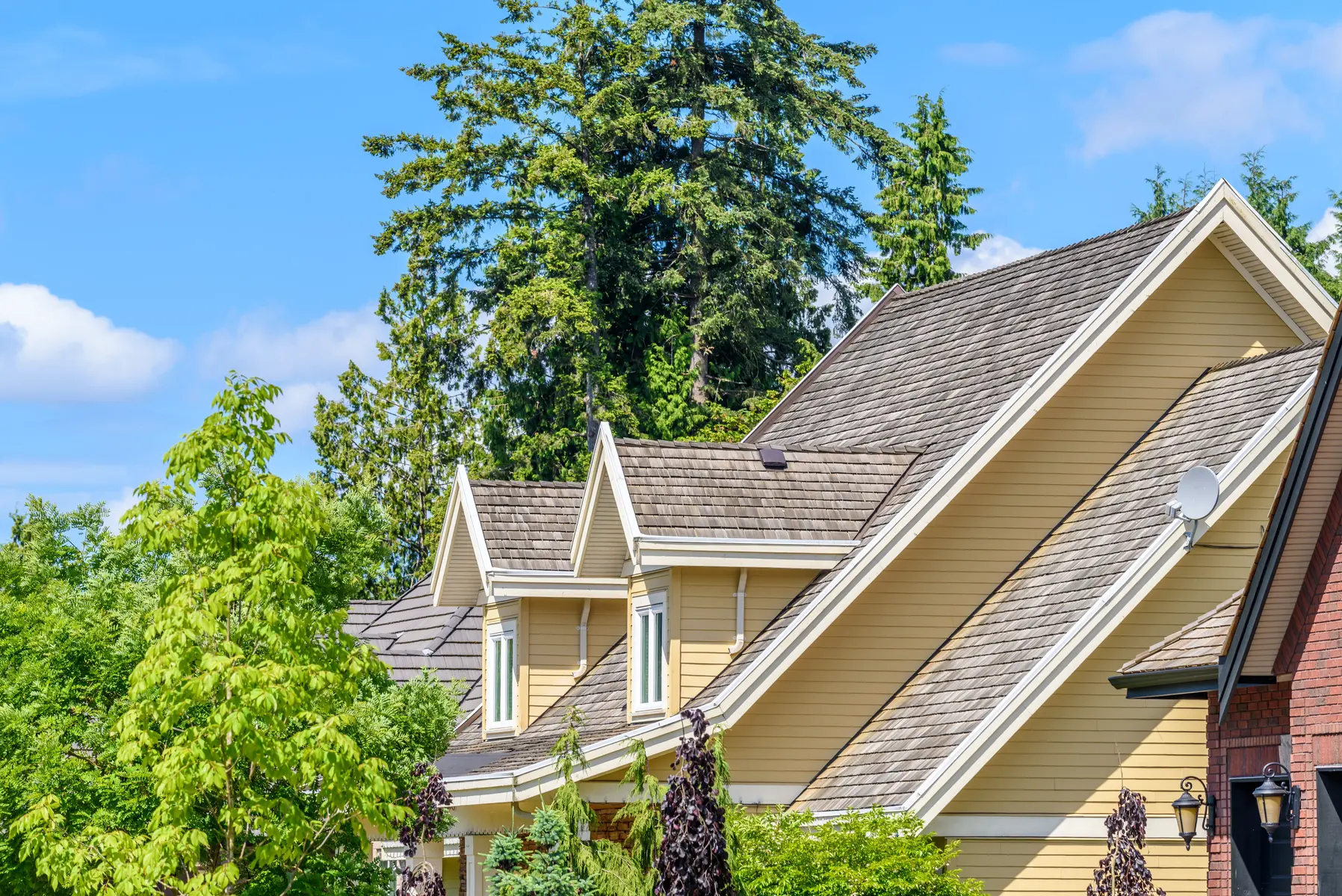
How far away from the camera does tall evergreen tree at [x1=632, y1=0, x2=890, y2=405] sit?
4553 cm

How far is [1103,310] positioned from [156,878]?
36.0ft

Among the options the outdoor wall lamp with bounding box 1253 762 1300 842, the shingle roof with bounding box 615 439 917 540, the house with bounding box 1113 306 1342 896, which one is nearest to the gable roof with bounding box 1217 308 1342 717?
the house with bounding box 1113 306 1342 896

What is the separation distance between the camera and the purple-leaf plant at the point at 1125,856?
50.0 ft

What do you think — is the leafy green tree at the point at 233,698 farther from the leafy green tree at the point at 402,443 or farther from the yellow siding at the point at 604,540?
the leafy green tree at the point at 402,443

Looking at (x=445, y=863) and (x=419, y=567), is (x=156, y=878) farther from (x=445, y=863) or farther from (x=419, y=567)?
(x=419, y=567)

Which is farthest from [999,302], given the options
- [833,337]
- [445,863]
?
[833,337]

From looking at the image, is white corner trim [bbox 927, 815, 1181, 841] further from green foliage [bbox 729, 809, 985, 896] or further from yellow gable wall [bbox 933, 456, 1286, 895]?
green foliage [bbox 729, 809, 985, 896]

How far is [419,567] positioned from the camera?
57.6 metres

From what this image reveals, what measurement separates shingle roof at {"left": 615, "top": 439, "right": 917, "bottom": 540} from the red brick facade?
599 centimetres

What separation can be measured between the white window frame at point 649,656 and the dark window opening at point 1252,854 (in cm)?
643

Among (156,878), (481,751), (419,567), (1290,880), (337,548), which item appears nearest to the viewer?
(1290,880)

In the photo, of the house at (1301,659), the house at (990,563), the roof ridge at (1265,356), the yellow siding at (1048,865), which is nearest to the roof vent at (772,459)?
the house at (990,563)

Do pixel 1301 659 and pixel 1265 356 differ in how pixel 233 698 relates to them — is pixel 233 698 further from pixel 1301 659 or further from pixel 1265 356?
pixel 1265 356

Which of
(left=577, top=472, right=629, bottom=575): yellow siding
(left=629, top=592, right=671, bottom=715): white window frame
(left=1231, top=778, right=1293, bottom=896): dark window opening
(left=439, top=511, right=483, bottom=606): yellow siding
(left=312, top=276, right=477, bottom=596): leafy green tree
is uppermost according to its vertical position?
(left=312, top=276, right=477, bottom=596): leafy green tree
